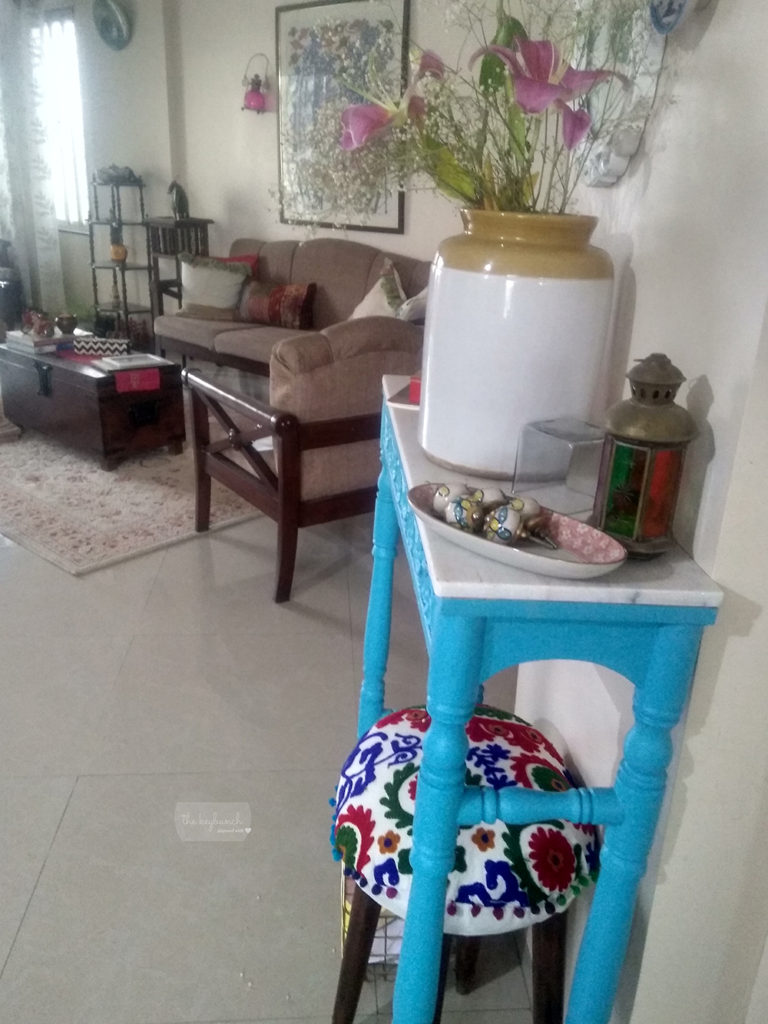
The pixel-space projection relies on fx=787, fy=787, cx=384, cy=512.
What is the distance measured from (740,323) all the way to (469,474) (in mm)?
354

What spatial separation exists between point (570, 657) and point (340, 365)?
166 cm

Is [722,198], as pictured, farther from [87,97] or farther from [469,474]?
[87,97]

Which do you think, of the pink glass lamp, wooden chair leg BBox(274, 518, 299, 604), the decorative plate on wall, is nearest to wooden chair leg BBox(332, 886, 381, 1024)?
wooden chair leg BBox(274, 518, 299, 604)

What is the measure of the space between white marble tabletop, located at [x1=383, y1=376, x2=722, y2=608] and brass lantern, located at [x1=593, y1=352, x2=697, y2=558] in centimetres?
3

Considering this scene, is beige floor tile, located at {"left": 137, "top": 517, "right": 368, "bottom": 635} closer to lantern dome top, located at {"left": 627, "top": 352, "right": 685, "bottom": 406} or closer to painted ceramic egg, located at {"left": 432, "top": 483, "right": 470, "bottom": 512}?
painted ceramic egg, located at {"left": 432, "top": 483, "right": 470, "bottom": 512}

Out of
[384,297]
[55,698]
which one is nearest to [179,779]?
[55,698]

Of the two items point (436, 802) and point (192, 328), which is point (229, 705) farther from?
point (192, 328)

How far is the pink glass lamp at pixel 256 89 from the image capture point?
4.84 m

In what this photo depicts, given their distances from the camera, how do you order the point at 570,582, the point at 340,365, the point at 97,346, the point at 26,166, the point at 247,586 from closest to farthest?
the point at 570,582 < the point at 340,365 < the point at 247,586 < the point at 97,346 < the point at 26,166

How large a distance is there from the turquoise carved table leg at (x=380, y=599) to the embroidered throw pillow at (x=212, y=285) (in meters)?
3.71

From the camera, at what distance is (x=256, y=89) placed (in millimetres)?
4840

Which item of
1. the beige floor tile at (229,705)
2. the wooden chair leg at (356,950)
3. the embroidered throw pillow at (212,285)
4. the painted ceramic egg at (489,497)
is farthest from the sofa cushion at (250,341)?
the painted ceramic egg at (489,497)

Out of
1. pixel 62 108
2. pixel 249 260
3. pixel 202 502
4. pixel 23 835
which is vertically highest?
pixel 62 108

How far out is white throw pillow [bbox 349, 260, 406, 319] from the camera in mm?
3914
